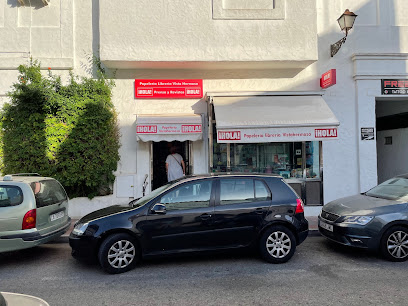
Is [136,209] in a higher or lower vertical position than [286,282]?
higher

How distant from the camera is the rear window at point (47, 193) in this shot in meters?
5.35

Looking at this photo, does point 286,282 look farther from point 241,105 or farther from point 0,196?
point 241,105

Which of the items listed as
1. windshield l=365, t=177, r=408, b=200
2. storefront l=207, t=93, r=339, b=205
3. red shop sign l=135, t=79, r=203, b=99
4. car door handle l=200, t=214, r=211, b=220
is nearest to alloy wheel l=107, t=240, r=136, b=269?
car door handle l=200, t=214, r=211, b=220

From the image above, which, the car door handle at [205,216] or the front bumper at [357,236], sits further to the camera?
the front bumper at [357,236]

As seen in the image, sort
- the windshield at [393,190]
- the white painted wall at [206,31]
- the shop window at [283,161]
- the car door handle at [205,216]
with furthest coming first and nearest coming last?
1. the shop window at [283,161]
2. the white painted wall at [206,31]
3. the windshield at [393,190]
4. the car door handle at [205,216]

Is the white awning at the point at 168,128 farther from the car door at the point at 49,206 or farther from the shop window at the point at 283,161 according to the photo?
the car door at the point at 49,206

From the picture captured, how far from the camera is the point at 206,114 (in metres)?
9.27

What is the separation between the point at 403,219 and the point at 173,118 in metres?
5.98

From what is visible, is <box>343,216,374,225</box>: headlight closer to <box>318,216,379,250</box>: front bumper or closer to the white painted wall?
<box>318,216,379,250</box>: front bumper

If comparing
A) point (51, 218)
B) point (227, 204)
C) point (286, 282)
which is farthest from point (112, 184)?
point (286, 282)

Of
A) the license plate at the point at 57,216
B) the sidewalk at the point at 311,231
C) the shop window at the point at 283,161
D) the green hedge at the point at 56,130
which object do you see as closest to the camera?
the license plate at the point at 57,216

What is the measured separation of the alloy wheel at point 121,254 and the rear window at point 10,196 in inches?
73.9

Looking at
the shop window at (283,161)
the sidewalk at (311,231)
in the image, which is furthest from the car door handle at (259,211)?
the shop window at (283,161)

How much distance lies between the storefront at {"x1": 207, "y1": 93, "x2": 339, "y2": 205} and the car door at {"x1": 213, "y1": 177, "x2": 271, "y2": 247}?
2753 mm
